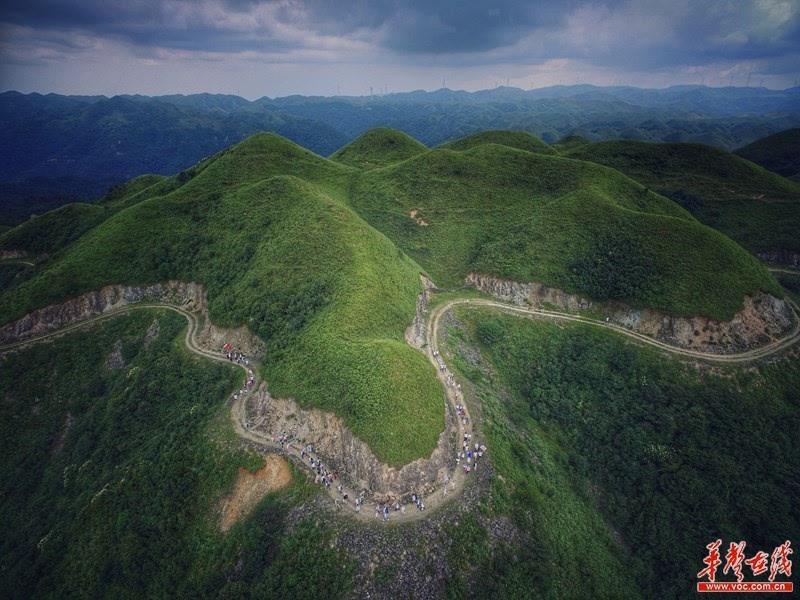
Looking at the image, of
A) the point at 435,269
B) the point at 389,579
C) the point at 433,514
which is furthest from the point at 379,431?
the point at 435,269

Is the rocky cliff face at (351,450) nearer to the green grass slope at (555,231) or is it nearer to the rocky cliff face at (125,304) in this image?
the rocky cliff face at (125,304)

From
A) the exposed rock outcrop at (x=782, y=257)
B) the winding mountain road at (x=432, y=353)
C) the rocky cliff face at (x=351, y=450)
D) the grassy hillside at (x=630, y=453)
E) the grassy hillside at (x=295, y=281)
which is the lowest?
the grassy hillside at (x=630, y=453)

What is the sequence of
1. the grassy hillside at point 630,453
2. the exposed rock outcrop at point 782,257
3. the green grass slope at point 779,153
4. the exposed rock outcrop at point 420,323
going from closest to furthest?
the grassy hillside at point 630,453 → the exposed rock outcrop at point 420,323 → the exposed rock outcrop at point 782,257 → the green grass slope at point 779,153

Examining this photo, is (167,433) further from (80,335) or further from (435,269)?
(435,269)

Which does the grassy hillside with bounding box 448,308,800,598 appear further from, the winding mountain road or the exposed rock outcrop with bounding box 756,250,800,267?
the exposed rock outcrop with bounding box 756,250,800,267

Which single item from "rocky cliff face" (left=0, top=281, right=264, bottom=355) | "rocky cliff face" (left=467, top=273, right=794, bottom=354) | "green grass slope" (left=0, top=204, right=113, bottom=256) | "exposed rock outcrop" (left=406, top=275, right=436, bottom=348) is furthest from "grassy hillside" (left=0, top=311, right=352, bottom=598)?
"rocky cliff face" (left=467, top=273, right=794, bottom=354)

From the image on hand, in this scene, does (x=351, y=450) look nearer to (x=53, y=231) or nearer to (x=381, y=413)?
(x=381, y=413)

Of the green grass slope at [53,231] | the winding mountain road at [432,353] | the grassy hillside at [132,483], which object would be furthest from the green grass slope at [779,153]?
the green grass slope at [53,231]
